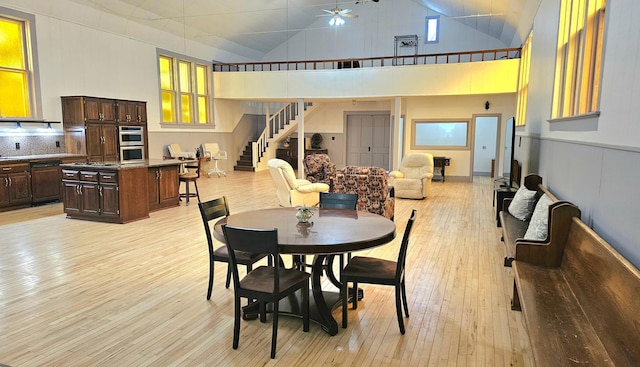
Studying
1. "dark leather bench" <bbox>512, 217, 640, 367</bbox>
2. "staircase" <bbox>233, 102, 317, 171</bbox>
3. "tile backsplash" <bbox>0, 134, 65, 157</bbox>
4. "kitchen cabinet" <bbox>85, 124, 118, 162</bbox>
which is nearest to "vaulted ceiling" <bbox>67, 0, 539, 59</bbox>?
"staircase" <bbox>233, 102, 317, 171</bbox>

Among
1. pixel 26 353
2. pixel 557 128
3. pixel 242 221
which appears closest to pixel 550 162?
pixel 557 128

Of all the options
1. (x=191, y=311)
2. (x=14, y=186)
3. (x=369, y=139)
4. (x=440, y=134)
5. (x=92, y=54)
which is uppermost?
(x=92, y=54)

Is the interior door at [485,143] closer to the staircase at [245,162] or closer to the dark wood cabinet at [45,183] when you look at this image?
the staircase at [245,162]

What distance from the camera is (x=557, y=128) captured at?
4.32 metres

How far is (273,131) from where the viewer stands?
49.6 feet

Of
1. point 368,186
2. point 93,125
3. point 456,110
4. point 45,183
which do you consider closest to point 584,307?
point 368,186

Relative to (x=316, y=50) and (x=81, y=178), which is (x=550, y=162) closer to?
(x=81, y=178)

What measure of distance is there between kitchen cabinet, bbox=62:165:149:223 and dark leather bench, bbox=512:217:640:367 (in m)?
5.54

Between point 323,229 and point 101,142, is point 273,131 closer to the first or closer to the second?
point 101,142

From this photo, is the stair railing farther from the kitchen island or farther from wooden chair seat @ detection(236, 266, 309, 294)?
wooden chair seat @ detection(236, 266, 309, 294)

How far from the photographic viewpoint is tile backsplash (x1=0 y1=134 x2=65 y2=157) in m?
7.78

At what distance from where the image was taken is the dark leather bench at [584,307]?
1794 millimetres

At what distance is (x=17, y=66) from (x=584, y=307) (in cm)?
1008

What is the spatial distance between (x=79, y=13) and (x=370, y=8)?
9.42 m
